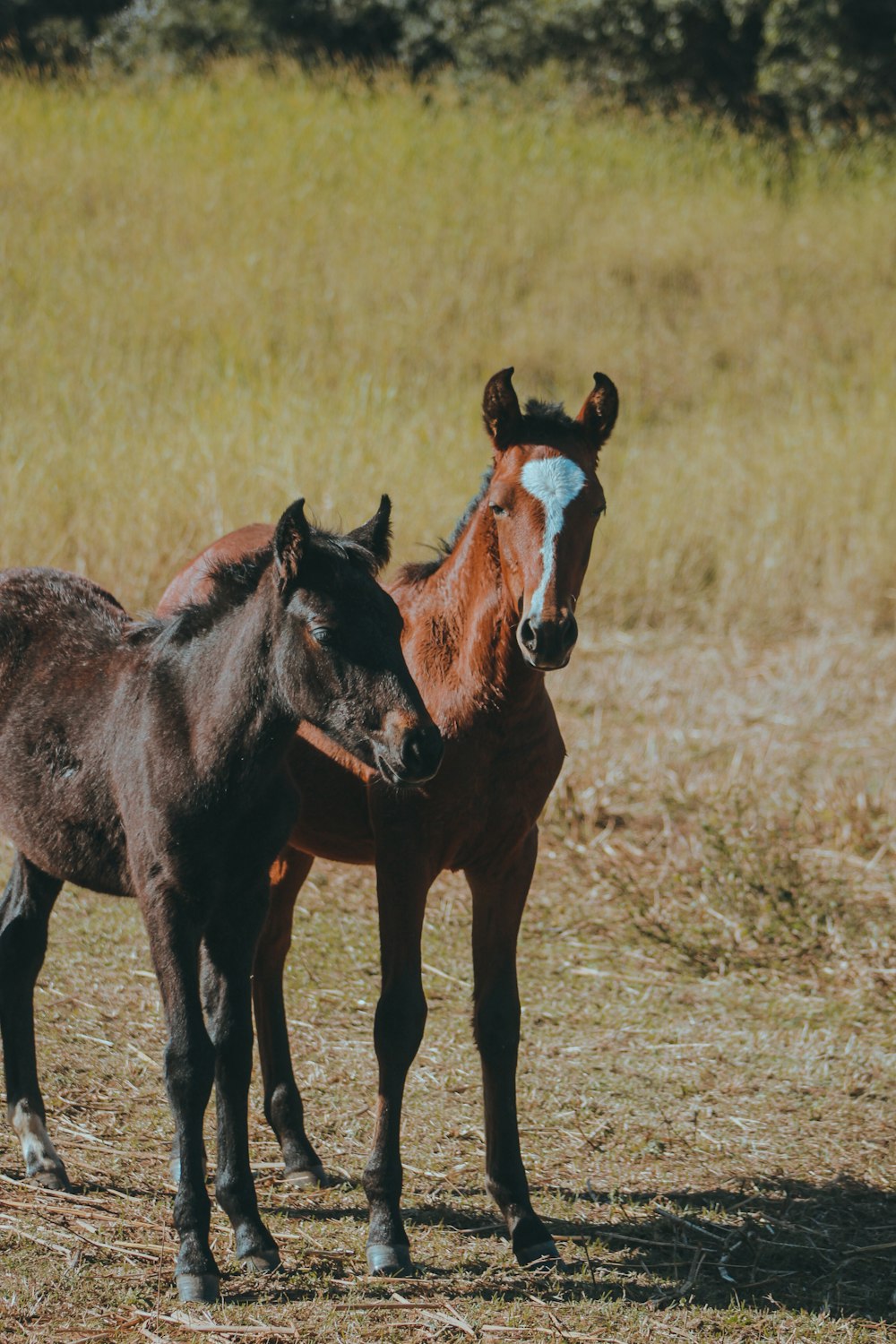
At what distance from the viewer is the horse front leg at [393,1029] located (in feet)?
13.5

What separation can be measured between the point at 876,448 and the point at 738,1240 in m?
10.3

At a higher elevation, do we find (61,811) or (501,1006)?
(61,811)

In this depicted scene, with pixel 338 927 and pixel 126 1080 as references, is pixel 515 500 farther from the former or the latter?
pixel 338 927

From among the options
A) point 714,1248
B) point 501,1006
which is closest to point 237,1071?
point 501,1006

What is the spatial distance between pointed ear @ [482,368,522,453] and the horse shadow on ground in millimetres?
2457

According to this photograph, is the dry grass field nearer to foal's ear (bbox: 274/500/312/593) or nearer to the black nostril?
the black nostril

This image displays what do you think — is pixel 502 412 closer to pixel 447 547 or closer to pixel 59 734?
pixel 447 547

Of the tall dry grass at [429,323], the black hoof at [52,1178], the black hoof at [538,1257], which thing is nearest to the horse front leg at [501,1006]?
the black hoof at [538,1257]

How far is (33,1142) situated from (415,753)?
2.04m

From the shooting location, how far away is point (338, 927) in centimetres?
700

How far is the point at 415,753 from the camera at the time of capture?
362 centimetres

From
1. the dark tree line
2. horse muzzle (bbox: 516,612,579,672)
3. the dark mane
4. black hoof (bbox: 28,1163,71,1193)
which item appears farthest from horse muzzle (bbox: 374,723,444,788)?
the dark tree line

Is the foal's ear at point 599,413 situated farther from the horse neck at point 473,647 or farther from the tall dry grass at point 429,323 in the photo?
the tall dry grass at point 429,323

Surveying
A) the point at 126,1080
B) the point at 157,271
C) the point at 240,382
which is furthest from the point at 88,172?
the point at 126,1080
